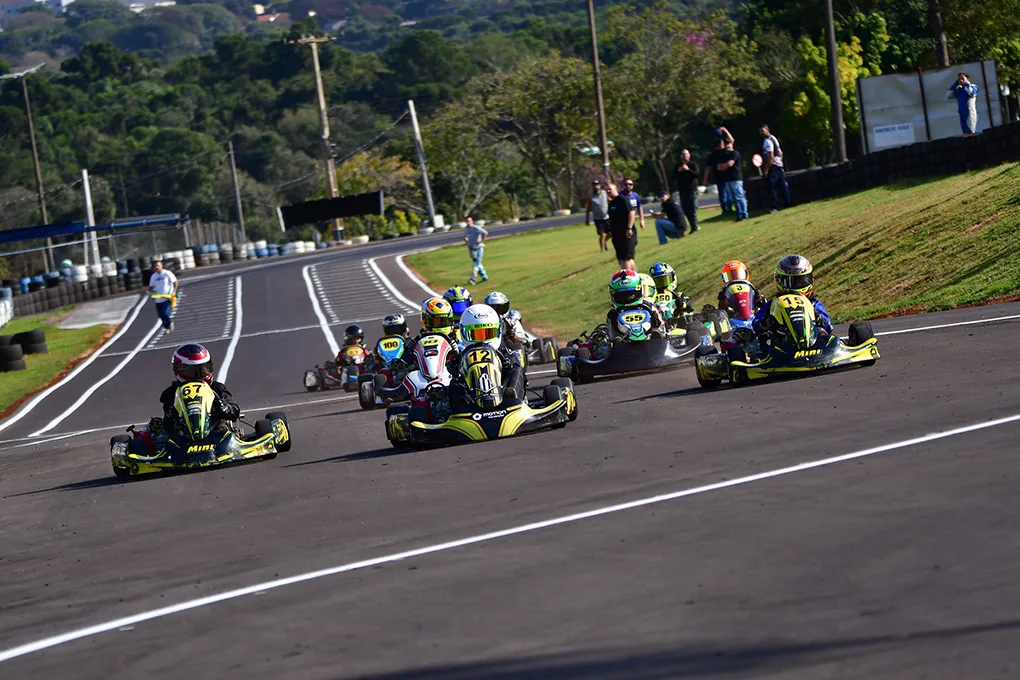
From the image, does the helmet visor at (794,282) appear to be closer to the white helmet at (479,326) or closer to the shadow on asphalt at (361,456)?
the white helmet at (479,326)

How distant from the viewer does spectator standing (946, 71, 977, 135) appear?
105 ft

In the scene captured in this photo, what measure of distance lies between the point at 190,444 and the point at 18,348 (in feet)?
66.3

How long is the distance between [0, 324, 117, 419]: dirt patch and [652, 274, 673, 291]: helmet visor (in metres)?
11.6

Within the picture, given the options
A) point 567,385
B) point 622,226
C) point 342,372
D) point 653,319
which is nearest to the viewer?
point 567,385

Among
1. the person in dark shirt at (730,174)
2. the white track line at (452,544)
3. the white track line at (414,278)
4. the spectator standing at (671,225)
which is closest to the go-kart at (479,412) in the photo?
the white track line at (452,544)

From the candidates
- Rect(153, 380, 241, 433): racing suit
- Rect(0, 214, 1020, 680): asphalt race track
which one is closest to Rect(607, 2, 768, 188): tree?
Rect(153, 380, 241, 433): racing suit

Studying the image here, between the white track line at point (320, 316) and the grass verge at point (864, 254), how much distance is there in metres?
3.80

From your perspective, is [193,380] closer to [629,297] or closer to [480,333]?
[480,333]

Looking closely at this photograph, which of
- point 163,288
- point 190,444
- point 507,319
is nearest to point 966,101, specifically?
point 507,319

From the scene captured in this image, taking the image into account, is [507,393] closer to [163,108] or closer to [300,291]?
[300,291]

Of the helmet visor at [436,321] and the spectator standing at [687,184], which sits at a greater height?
the spectator standing at [687,184]

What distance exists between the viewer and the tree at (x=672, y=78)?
80.2 meters

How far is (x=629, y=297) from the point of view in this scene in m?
18.3

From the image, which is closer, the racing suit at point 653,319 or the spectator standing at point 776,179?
the racing suit at point 653,319
